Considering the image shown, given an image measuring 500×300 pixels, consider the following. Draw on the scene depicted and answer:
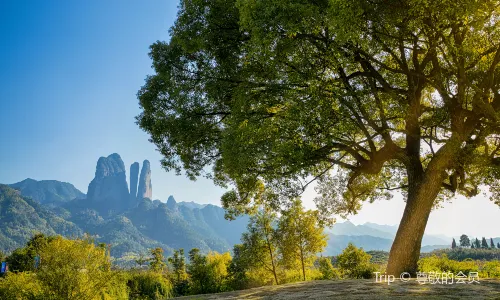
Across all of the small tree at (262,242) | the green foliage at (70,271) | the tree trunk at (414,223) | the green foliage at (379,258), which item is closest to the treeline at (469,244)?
the green foliage at (379,258)

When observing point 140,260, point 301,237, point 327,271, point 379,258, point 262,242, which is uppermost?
point 301,237

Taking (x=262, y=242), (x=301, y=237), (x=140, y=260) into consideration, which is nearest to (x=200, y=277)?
(x=262, y=242)

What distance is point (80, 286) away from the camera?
8.59 meters

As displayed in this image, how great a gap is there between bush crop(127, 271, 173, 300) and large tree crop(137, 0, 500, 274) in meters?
12.9

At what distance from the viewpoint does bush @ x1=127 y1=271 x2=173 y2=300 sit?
20391 mm

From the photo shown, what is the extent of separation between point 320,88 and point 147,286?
18828 millimetres

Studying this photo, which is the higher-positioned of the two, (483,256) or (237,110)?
(237,110)

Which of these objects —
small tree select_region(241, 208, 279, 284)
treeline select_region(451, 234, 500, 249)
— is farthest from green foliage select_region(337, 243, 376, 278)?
treeline select_region(451, 234, 500, 249)

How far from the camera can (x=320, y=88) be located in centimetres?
786

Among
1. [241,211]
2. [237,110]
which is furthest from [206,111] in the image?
[241,211]

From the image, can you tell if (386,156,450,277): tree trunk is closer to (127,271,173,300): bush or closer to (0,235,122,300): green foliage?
(0,235,122,300): green foliage

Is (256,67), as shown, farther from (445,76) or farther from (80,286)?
(80,286)

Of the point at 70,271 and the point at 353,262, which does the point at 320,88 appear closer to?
the point at 70,271

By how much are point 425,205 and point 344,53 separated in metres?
4.71
